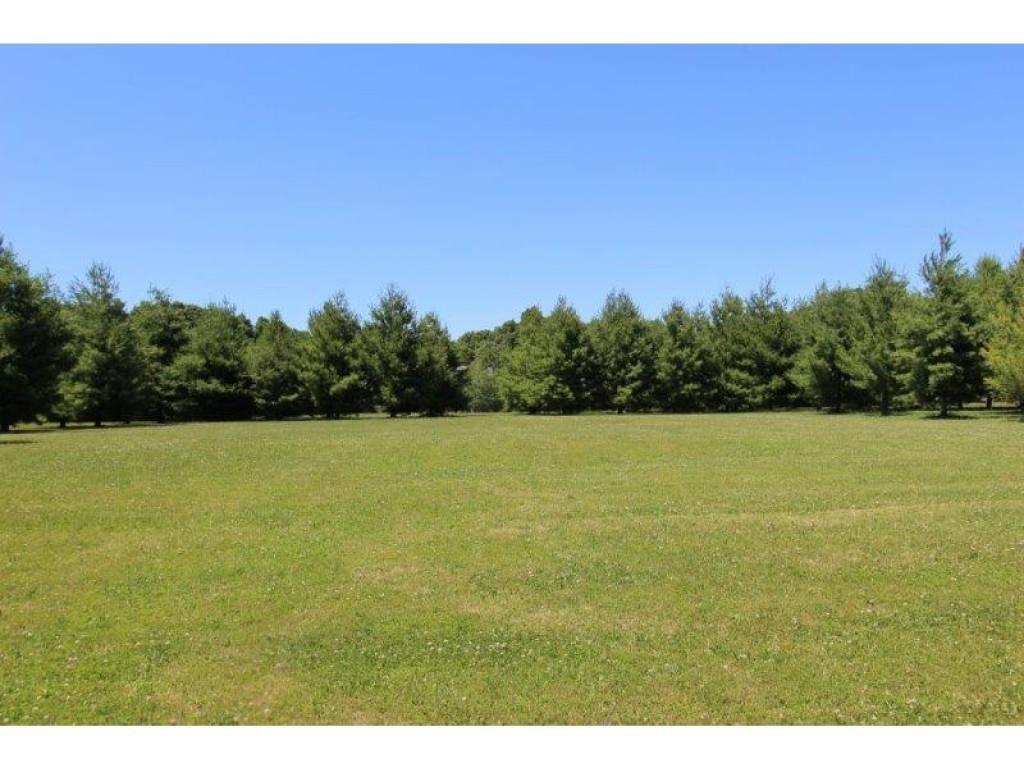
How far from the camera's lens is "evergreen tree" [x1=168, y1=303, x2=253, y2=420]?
236 ft

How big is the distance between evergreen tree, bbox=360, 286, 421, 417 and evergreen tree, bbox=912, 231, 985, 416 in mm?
48436

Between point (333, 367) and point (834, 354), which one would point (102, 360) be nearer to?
point (333, 367)

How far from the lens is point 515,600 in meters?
9.30

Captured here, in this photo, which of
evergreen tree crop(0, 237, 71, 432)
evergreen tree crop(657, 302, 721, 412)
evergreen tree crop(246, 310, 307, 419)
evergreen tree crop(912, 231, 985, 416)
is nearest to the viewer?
evergreen tree crop(0, 237, 71, 432)

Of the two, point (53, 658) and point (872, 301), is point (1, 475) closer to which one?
point (53, 658)

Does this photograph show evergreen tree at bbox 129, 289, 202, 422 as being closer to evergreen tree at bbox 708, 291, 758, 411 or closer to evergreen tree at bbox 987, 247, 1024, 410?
evergreen tree at bbox 708, 291, 758, 411

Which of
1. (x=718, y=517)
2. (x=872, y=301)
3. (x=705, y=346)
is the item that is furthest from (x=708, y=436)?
(x=705, y=346)

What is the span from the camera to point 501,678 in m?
6.84

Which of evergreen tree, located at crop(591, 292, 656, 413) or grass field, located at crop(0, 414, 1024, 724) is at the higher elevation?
evergreen tree, located at crop(591, 292, 656, 413)

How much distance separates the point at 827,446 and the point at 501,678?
2522cm

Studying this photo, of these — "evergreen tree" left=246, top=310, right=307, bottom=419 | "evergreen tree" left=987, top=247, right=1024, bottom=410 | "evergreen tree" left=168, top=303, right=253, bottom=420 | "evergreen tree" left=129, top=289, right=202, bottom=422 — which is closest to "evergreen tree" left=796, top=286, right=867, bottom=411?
"evergreen tree" left=987, top=247, right=1024, bottom=410

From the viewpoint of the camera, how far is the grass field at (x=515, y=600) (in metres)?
6.41

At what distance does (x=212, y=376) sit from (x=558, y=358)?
3811cm

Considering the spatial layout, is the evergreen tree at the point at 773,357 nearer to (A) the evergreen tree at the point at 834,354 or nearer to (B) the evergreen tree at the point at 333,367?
(A) the evergreen tree at the point at 834,354
